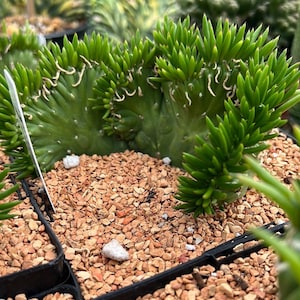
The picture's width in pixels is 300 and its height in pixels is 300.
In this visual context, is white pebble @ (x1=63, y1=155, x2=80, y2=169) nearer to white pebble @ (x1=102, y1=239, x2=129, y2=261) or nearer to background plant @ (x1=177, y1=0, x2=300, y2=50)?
white pebble @ (x1=102, y1=239, x2=129, y2=261)

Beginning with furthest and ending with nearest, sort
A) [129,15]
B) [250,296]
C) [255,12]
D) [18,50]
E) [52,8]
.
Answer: [52,8]
[129,15]
[255,12]
[18,50]
[250,296]

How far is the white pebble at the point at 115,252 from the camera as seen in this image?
85 centimetres

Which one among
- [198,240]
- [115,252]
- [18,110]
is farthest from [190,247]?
[18,110]

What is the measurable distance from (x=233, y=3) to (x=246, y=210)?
1.09 m

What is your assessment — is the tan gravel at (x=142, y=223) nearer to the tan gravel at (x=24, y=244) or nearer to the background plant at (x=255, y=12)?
the tan gravel at (x=24, y=244)

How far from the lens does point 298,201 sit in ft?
A: 1.63

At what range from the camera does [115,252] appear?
0.85m

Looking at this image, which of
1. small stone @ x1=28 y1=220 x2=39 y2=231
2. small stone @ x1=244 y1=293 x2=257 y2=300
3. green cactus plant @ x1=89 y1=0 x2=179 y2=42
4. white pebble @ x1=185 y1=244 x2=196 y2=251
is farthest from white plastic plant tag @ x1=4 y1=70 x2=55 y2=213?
green cactus plant @ x1=89 y1=0 x2=179 y2=42

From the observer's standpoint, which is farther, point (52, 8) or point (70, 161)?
point (52, 8)

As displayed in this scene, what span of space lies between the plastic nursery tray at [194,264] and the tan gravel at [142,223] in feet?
0.04

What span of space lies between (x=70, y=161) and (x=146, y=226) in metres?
0.25

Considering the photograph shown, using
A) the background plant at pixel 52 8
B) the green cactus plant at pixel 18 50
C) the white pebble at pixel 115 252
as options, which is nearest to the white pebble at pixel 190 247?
the white pebble at pixel 115 252

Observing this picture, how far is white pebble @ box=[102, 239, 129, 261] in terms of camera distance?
2.78ft

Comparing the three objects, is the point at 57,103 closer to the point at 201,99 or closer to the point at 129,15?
the point at 201,99
